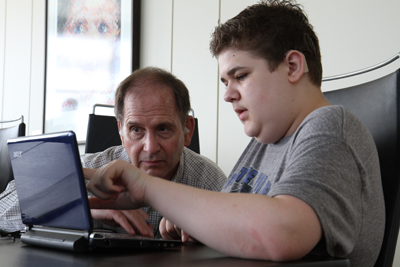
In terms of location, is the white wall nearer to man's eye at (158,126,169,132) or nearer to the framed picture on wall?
the framed picture on wall

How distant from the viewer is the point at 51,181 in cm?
78

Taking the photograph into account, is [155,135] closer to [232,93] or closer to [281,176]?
[232,93]

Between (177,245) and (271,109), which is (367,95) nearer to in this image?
(271,109)

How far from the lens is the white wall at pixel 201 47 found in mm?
1853

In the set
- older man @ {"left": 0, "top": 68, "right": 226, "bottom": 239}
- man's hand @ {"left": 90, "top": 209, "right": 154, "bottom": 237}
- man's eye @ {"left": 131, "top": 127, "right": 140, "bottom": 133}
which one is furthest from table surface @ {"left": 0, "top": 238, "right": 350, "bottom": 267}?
man's eye @ {"left": 131, "top": 127, "right": 140, "bottom": 133}

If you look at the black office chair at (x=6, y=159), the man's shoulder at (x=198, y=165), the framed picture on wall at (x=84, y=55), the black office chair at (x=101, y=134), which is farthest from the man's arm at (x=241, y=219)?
the framed picture on wall at (x=84, y=55)

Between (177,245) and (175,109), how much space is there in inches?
27.0

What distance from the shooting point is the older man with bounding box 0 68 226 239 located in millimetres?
1384

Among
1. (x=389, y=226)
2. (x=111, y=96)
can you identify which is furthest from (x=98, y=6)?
(x=389, y=226)

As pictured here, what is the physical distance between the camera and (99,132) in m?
2.16

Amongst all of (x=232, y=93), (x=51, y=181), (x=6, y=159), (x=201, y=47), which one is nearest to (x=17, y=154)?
(x=51, y=181)

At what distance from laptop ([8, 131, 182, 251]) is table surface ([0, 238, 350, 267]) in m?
0.02

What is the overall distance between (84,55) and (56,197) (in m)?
3.10

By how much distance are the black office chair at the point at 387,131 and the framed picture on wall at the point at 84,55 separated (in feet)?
8.53
